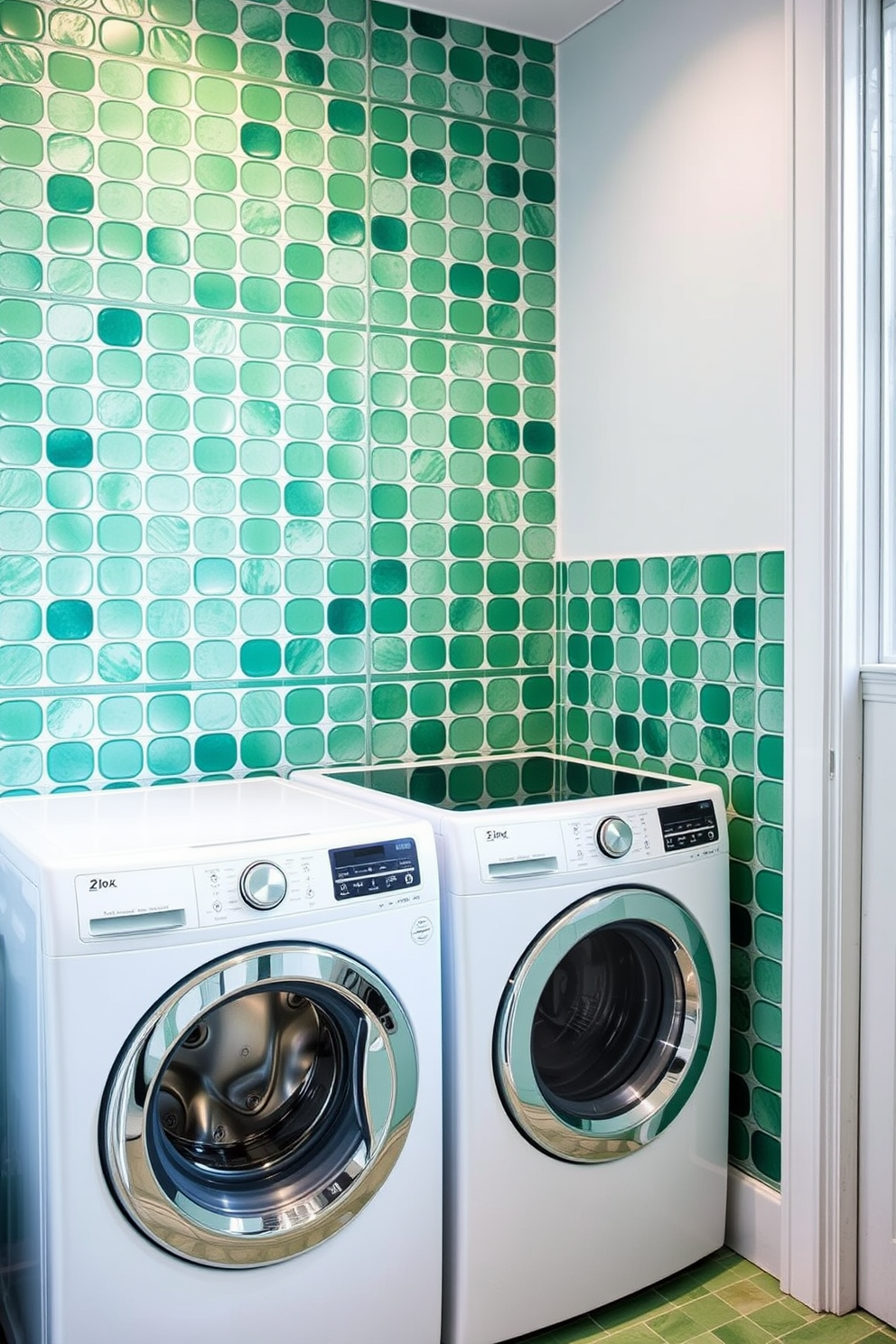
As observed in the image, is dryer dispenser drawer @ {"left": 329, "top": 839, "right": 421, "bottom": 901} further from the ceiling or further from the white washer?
the ceiling

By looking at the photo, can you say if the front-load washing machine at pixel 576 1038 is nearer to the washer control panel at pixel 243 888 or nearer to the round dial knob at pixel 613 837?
the round dial knob at pixel 613 837

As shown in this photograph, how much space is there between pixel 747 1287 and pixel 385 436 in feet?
6.06

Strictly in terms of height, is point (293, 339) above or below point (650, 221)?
below

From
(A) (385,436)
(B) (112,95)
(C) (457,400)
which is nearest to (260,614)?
(A) (385,436)

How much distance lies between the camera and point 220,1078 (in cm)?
186

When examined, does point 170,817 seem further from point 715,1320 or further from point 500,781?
point 715,1320

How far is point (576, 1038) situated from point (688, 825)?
1.43ft

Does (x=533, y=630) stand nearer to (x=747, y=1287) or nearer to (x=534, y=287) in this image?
(x=534, y=287)

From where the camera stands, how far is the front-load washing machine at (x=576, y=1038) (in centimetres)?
196

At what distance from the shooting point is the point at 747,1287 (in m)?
2.20

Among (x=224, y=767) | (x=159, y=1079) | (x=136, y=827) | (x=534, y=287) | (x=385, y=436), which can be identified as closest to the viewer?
(x=159, y=1079)

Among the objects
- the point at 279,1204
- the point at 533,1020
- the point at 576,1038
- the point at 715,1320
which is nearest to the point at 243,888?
the point at 279,1204

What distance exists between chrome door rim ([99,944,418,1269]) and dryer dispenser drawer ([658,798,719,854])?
1.95 feet

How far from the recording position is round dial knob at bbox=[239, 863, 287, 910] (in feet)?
5.67
